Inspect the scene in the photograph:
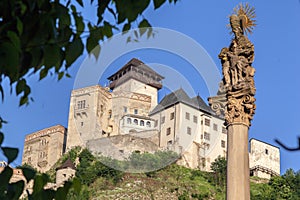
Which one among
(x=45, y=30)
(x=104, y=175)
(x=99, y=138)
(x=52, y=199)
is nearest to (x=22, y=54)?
(x=45, y=30)

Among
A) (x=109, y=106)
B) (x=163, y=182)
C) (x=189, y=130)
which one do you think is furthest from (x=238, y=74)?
(x=109, y=106)

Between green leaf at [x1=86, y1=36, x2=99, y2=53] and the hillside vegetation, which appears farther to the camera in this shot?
the hillside vegetation

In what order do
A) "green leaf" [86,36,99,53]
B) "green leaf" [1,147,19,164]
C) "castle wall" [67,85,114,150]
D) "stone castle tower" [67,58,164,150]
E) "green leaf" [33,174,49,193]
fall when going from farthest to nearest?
"stone castle tower" [67,58,164,150], "castle wall" [67,85,114,150], "green leaf" [86,36,99,53], "green leaf" [33,174,49,193], "green leaf" [1,147,19,164]

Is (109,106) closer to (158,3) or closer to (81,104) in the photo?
(81,104)

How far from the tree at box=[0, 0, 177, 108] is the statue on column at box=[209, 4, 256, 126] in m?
6.35

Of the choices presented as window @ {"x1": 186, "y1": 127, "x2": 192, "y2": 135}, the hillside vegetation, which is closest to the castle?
window @ {"x1": 186, "y1": 127, "x2": 192, "y2": 135}

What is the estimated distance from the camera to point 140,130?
8119 centimetres

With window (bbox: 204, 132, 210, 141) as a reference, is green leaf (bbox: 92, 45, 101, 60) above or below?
below

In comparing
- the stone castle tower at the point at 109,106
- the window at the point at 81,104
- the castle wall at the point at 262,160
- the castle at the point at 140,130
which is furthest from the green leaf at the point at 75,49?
the window at the point at 81,104

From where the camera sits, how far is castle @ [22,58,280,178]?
7750cm

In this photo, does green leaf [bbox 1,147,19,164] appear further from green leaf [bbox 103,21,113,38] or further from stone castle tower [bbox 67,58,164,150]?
stone castle tower [bbox 67,58,164,150]

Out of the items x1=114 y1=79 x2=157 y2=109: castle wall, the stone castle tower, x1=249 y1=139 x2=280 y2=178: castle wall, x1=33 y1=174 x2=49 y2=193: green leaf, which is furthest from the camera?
x1=114 y1=79 x2=157 y2=109: castle wall

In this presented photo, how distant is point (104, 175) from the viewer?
7044 centimetres

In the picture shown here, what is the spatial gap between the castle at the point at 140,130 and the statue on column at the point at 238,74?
214 ft
